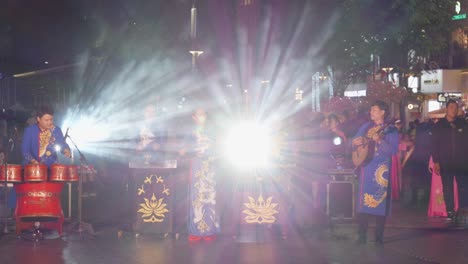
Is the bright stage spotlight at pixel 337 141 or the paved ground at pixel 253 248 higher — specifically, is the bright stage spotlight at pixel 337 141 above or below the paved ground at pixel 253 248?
above

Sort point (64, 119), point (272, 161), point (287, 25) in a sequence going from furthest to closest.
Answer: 1. point (64, 119)
2. point (287, 25)
3. point (272, 161)

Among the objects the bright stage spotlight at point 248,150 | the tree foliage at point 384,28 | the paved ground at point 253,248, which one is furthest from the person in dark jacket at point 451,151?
the tree foliage at point 384,28

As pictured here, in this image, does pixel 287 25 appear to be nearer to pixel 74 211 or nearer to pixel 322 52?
pixel 322 52

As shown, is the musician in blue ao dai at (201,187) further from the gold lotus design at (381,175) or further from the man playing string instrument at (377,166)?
the gold lotus design at (381,175)

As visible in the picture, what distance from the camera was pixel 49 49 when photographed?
71.1 ft

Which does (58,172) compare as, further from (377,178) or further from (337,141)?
(337,141)

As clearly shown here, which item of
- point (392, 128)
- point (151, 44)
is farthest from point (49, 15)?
point (392, 128)

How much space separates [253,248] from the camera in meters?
11.1

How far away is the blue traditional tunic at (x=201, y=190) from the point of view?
1166 cm

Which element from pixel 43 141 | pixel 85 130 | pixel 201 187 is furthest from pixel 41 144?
pixel 85 130

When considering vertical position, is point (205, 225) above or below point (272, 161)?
below

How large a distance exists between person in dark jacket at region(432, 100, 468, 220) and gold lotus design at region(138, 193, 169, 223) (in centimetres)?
493

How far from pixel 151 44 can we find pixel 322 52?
5.74 m

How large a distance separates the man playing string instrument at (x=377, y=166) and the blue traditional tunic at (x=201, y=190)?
2014 millimetres
